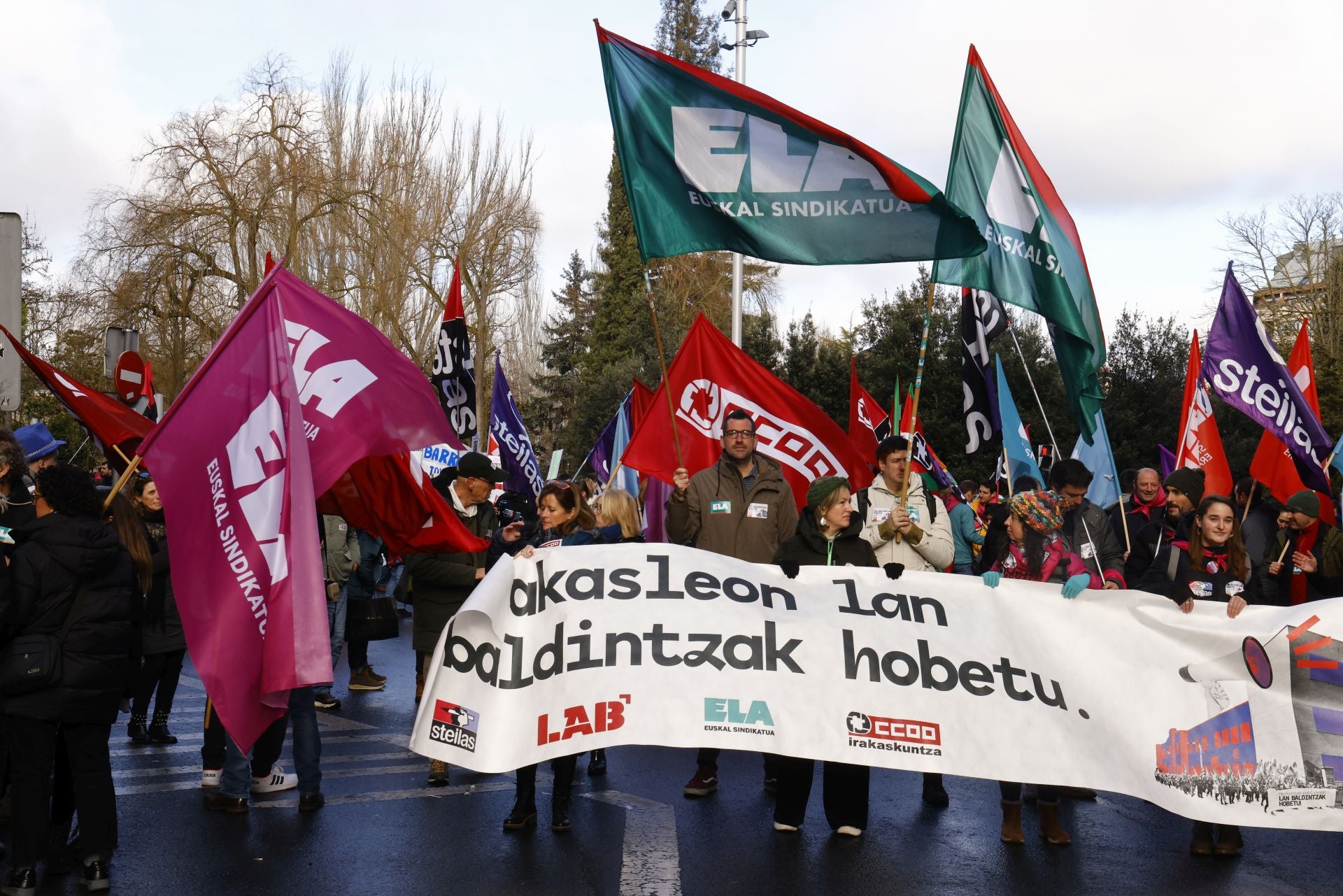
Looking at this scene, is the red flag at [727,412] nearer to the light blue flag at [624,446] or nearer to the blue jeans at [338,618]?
the blue jeans at [338,618]

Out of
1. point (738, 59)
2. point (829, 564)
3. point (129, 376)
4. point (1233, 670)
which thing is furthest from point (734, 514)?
point (738, 59)

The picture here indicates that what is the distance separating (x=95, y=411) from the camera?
7.99 metres

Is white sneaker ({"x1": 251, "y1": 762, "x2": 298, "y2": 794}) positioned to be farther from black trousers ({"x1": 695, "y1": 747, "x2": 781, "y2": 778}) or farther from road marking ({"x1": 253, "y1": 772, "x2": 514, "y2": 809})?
black trousers ({"x1": 695, "y1": 747, "x2": 781, "y2": 778})

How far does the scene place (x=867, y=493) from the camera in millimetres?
7691

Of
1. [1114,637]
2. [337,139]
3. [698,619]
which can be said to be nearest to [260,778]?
[698,619]

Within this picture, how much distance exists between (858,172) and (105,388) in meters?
29.0

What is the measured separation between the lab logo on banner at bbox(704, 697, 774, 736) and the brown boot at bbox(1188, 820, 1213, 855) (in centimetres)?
217

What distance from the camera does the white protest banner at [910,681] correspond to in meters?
5.96

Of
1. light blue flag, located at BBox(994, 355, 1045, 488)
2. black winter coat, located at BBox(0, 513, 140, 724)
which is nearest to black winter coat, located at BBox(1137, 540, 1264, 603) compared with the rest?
light blue flag, located at BBox(994, 355, 1045, 488)

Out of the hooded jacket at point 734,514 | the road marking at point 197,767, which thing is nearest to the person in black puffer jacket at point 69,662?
the road marking at point 197,767

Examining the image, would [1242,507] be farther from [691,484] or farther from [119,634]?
[119,634]

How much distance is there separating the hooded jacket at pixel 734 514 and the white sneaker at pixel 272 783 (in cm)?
266

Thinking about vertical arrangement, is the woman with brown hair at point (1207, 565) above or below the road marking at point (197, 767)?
above

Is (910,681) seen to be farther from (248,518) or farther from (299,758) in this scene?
(299,758)
